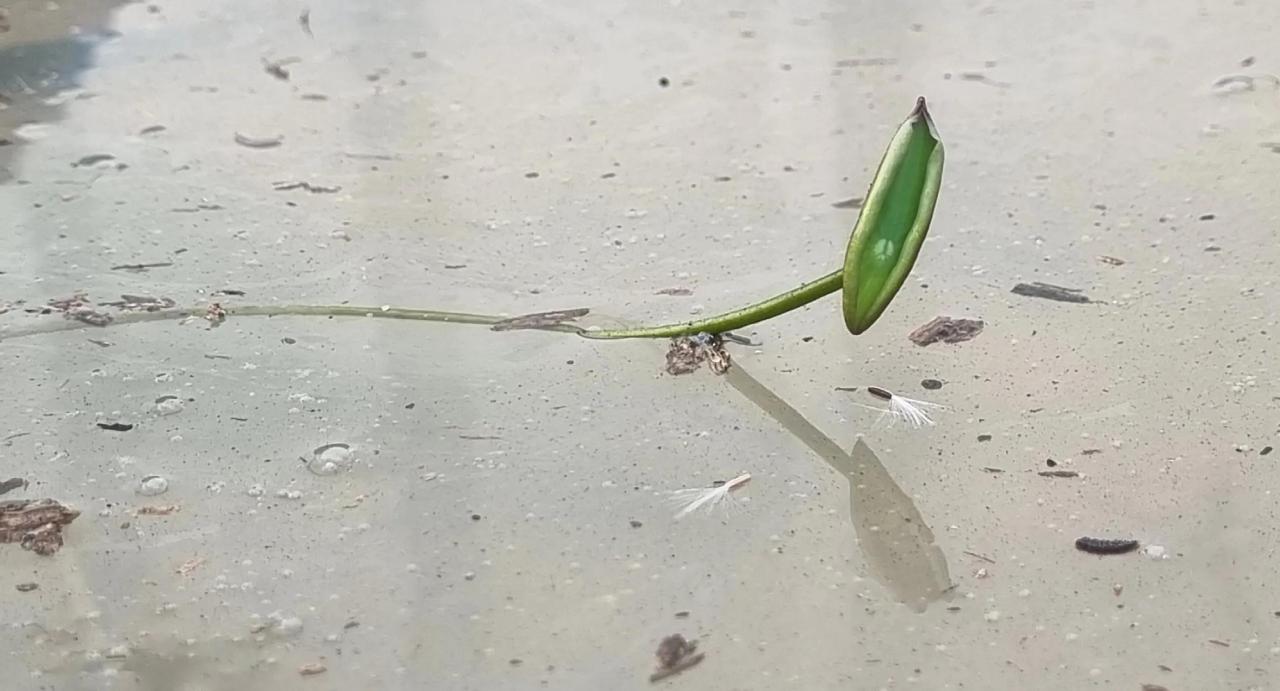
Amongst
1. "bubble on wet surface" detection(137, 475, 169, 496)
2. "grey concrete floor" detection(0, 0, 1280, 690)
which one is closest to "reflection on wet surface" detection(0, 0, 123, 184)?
"grey concrete floor" detection(0, 0, 1280, 690)

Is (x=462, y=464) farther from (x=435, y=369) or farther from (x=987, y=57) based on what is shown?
(x=987, y=57)

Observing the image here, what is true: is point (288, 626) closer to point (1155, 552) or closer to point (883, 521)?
point (883, 521)

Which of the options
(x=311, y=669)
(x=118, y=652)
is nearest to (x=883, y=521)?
(x=311, y=669)

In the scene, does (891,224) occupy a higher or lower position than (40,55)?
higher

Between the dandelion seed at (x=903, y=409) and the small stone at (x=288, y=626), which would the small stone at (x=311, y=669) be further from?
the dandelion seed at (x=903, y=409)

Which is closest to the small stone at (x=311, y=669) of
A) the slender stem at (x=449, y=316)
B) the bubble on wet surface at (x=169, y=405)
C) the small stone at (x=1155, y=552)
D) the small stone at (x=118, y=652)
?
the small stone at (x=118, y=652)

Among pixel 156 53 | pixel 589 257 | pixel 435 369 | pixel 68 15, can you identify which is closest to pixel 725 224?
pixel 589 257
